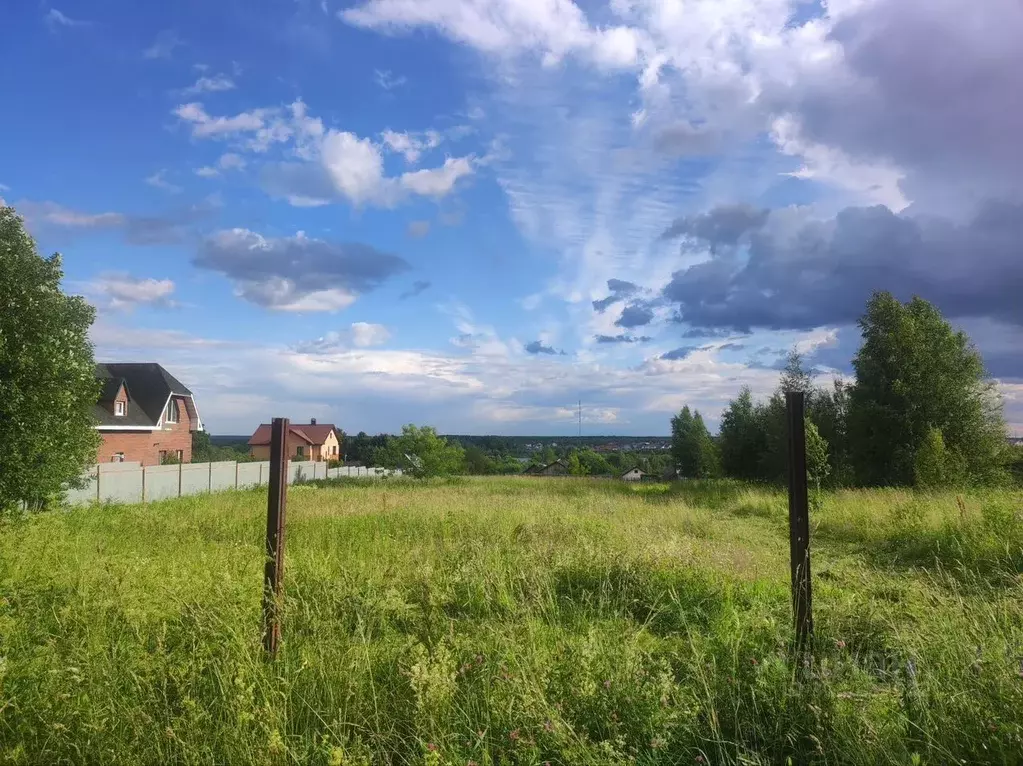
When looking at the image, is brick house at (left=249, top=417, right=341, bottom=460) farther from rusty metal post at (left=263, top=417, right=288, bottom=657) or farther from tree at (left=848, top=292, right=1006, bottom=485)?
rusty metal post at (left=263, top=417, right=288, bottom=657)

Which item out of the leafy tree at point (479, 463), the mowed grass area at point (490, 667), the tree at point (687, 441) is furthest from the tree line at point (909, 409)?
the leafy tree at point (479, 463)

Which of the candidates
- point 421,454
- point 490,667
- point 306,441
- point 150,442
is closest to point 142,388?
point 150,442

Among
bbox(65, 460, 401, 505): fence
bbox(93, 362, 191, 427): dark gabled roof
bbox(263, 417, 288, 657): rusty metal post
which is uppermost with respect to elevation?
bbox(93, 362, 191, 427): dark gabled roof

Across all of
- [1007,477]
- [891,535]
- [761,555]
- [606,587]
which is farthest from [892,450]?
[606,587]

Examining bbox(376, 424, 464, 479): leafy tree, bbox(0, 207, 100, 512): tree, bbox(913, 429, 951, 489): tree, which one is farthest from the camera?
bbox(376, 424, 464, 479): leafy tree

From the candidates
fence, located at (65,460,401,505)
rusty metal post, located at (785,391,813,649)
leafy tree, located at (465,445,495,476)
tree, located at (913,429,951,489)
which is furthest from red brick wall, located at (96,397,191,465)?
leafy tree, located at (465,445,495,476)

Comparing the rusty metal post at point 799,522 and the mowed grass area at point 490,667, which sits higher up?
the rusty metal post at point 799,522

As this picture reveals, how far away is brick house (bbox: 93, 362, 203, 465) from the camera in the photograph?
3562 cm

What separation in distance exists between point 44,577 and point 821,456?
17.4 metres

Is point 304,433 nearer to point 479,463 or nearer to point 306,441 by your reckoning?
point 306,441

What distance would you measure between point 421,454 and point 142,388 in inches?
740

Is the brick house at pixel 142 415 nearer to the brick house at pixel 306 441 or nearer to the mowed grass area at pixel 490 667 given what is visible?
the brick house at pixel 306 441

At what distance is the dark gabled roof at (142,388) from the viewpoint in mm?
36594

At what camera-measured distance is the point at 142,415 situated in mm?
38188
